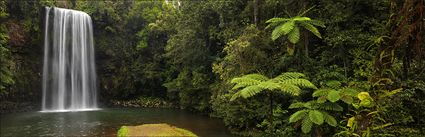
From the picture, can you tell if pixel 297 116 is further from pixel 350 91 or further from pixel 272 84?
pixel 350 91

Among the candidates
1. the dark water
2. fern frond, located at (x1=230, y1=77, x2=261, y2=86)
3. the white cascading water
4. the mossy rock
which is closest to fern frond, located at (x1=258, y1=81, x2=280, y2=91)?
fern frond, located at (x1=230, y1=77, x2=261, y2=86)

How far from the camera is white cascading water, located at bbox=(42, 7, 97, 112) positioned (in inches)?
981

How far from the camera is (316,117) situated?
812 cm

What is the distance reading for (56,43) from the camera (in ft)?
83.3

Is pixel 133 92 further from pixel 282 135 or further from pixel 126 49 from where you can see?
pixel 282 135

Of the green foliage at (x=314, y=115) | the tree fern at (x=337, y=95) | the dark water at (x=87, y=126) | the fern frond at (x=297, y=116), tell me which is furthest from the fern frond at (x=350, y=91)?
the dark water at (x=87, y=126)

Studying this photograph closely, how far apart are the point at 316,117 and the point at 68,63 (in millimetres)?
22003

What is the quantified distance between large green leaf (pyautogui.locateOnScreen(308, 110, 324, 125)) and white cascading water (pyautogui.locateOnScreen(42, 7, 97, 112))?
20389mm

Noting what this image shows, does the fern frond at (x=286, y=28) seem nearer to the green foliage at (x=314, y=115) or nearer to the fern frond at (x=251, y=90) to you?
the fern frond at (x=251, y=90)

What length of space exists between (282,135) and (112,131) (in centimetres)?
737

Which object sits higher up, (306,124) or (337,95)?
(337,95)

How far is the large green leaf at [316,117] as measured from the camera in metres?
8.05

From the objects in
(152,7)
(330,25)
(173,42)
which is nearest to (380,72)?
(330,25)

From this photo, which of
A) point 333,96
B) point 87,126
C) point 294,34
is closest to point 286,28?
point 294,34
